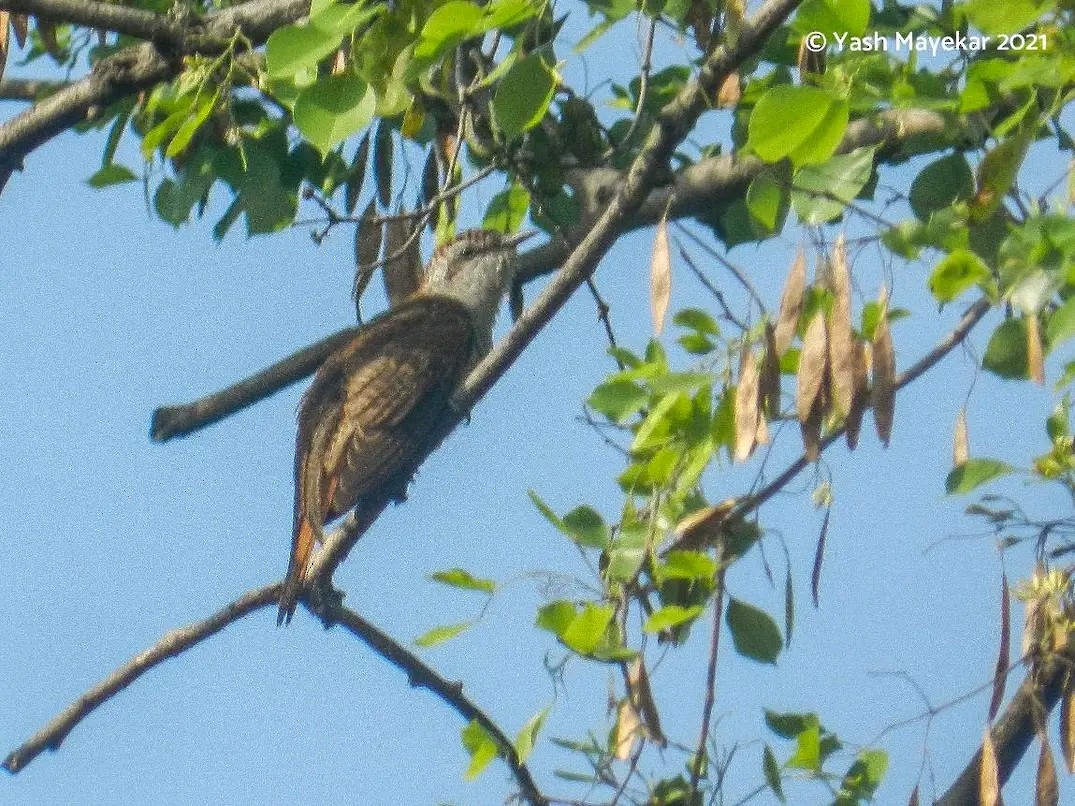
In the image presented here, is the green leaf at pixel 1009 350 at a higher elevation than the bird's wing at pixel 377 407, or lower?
lower

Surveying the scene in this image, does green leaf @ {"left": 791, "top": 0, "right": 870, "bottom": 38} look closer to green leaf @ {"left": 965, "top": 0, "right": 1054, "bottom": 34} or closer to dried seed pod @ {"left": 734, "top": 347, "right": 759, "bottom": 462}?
green leaf @ {"left": 965, "top": 0, "right": 1054, "bottom": 34}

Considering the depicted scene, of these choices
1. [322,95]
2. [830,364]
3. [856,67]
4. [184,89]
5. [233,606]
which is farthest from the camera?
[233,606]

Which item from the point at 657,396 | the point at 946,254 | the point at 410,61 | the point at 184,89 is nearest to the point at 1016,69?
the point at 946,254

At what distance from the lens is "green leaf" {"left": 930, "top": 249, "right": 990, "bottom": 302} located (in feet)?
10.4

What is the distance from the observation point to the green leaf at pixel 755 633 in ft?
12.2

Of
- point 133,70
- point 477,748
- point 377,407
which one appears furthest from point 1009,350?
point 377,407

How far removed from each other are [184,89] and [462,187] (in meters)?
→ 0.84

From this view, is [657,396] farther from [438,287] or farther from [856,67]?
[438,287]

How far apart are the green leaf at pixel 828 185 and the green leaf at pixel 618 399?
53cm

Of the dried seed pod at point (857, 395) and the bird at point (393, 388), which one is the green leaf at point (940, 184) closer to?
the dried seed pod at point (857, 395)

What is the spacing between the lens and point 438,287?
802 cm

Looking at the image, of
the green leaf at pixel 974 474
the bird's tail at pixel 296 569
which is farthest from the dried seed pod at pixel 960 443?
the bird's tail at pixel 296 569

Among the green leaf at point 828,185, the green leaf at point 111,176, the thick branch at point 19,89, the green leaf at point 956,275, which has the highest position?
the thick branch at point 19,89

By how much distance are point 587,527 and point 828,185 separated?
2.89ft
